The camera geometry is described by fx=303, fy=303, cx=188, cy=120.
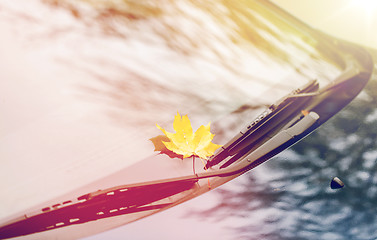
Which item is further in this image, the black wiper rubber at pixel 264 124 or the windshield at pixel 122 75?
the black wiper rubber at pixel 264 124

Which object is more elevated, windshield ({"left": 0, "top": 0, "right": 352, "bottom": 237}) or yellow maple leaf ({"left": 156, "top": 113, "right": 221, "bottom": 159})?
windshield ({"left": 0, "top": 0, "right": 352, "bottom": 237})

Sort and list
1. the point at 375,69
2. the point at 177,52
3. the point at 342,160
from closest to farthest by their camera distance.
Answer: the point at 342,160 → the point at 177,52 → the point at 375,69

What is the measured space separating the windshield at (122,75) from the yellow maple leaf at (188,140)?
0.05 m

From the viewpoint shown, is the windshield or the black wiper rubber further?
the black wiper rubber

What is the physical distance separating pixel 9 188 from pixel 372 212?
130cm

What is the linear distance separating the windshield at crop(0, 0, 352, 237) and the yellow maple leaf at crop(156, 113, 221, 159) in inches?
1.8

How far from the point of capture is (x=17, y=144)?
103 centimetres

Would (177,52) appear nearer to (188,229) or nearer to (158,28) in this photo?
(158,28)

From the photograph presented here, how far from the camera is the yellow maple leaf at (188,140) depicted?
117 centimetres

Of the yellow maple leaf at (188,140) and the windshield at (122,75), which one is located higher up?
the windshield at (122,75)

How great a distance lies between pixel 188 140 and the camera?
1.20m

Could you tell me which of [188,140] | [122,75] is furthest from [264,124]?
[122,75]

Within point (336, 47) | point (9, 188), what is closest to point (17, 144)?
point (9, 188)

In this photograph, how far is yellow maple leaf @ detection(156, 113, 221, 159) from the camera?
1.17 metres
